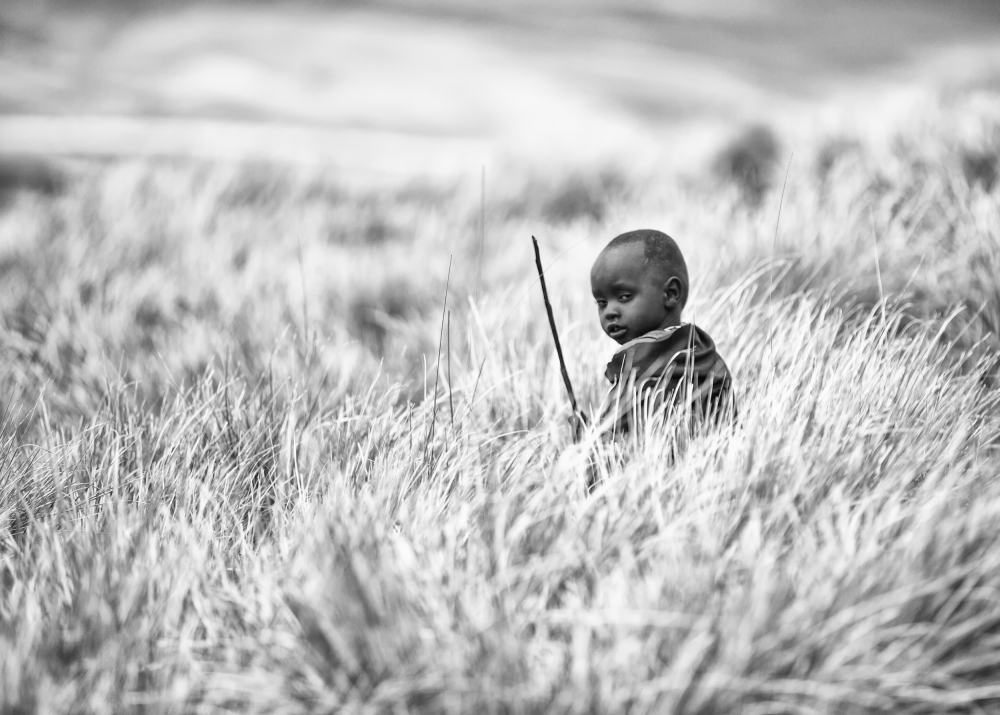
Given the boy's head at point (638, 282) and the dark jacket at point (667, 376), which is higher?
the boy's head at point (638, 282)

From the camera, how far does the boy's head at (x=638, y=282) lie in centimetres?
158

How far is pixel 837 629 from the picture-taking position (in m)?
1.08

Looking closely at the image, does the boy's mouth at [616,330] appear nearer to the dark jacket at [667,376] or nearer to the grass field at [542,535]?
the dark jacket at [667,376]

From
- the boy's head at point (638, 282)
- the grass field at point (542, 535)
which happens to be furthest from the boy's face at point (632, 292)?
the grass field at point (542, 535)

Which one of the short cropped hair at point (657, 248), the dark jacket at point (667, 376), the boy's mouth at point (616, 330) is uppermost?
the short cropped hair at point (657, 248)

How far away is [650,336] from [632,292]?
100 mm

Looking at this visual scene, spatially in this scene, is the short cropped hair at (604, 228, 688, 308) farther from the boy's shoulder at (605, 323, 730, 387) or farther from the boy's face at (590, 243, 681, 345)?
the boy's shoulder at (605, 323, 730, 387)

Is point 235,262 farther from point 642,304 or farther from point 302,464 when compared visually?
point 642,304

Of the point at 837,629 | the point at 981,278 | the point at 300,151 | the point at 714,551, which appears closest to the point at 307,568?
the point at 714,551

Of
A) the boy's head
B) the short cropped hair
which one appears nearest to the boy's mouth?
the boy's head

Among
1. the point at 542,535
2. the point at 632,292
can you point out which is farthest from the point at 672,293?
the point at 542,535

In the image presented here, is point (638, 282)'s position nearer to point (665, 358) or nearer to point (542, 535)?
point (665, 358)

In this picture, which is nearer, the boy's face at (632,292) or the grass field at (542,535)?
the grass field at (542,535)

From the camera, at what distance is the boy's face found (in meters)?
1.58
